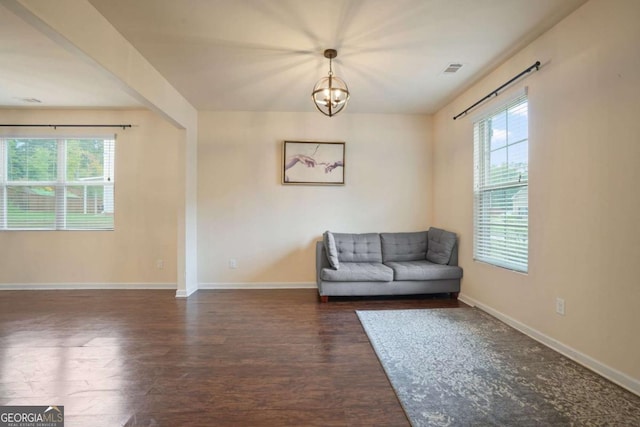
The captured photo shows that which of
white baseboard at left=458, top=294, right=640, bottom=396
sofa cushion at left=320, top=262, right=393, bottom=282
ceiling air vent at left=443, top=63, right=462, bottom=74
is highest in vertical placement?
ceiling air vent at left=443, top=63, right=462, bottom=74

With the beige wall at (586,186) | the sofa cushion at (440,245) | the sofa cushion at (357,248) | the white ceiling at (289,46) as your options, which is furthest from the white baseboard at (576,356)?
the white ceiling at (289,46)

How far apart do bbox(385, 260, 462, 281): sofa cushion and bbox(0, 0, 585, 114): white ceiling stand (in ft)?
7.65

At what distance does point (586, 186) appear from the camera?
196 centimetres

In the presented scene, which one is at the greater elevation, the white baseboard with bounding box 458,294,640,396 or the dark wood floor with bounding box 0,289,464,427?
the white baseboard with bounding box 458,294,640,396

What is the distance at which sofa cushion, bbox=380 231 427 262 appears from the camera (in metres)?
3.95

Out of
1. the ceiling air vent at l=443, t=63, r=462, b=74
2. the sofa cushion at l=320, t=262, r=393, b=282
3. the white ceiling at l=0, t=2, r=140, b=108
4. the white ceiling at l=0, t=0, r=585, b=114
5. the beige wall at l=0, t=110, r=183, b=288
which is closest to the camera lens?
the white ceiling at l=0, t=0, r=585, b=114

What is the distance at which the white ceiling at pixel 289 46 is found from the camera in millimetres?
2018

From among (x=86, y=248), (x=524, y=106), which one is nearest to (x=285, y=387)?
(x=524, y=106)

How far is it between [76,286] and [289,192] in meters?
3.54

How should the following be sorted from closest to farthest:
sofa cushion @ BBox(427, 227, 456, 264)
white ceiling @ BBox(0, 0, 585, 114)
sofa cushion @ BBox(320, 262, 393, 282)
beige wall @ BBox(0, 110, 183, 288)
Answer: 1. white ceiling @ BBox(0, 0, 585, 114)
2. sofa cushion @ BBox(320, 262, 393, 282)
3. sofa cushion @ BBox(427, 227, 456, 264)
4. beige wall @ BBox(0, 110, 183, 288)

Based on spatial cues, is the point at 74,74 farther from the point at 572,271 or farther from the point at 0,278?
the point at 572,271

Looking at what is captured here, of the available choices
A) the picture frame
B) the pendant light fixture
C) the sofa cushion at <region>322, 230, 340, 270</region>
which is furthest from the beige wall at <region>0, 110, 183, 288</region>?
the pendant light fixture

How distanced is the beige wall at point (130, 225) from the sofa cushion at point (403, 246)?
3268 millimetres

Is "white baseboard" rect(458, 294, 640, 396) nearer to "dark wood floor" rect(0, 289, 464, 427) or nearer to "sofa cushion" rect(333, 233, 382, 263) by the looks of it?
"dark wood floor" rect(0, 289, 464, 427)
